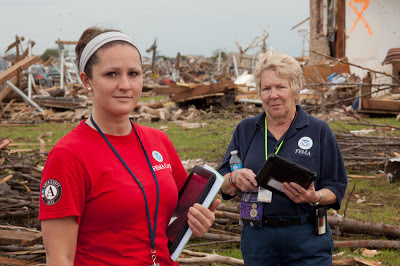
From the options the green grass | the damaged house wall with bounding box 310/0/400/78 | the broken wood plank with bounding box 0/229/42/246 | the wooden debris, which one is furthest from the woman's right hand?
the damaged house wall with bounding box 310/0/400/78

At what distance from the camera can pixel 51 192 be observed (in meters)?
1.98

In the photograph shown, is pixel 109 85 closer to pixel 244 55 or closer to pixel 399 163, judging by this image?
pixel 399 163

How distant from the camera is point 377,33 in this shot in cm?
1814

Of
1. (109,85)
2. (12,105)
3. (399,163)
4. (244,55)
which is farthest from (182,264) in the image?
(244,55)

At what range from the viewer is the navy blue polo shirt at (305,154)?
129 inches

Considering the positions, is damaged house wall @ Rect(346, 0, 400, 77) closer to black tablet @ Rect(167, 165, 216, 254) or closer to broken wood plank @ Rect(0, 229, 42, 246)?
broken wood plank @ Rect(0, 229, 42, 246)

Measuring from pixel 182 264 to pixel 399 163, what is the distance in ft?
16.1

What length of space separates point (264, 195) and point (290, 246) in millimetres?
390

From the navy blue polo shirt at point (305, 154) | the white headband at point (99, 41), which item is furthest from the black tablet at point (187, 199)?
the navy blue polo shirt at point (305, 154)

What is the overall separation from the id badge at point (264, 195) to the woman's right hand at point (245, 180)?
2.2 inches

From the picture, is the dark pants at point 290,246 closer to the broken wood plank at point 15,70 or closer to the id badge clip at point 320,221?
the id badge clip at point 320,221

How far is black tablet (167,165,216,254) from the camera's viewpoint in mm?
2287

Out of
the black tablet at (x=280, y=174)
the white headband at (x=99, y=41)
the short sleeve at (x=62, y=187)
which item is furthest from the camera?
the black tablet at (x=280, y=174)

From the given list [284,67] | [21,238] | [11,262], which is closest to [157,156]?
[284,67]
